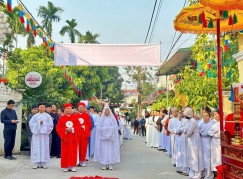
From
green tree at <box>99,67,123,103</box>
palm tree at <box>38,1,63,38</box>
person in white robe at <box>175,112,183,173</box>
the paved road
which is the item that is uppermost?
palm tree at <box>38,1,63,38</box>

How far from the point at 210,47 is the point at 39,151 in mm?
7887

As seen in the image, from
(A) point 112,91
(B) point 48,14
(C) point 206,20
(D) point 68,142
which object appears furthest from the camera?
(A) point 112,91

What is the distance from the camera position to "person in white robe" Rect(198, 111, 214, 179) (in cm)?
842

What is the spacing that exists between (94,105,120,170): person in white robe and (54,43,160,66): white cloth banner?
4.83ft

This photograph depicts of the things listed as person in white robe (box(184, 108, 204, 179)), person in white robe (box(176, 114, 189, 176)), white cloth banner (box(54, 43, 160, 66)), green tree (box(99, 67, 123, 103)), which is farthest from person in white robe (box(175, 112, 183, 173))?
green tree (box(99, 67, 123, 103))

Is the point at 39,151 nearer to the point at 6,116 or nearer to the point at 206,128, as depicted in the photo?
the point at 6,116

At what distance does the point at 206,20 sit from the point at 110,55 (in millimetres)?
4548

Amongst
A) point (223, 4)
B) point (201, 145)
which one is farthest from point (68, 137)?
point (223, 4)

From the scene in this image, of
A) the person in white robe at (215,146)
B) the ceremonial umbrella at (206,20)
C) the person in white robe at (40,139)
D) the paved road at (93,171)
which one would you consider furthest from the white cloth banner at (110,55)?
the ceremonial umbrella at (206,20)

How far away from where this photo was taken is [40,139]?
1029 cm

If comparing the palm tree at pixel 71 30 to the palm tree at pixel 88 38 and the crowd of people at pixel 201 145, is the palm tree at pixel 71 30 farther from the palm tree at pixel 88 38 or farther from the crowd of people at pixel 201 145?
the crowd of people at pixel 201 145

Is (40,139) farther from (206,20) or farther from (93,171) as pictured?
(206,20)

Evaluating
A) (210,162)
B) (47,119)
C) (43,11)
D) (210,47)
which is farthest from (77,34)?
(210,162)

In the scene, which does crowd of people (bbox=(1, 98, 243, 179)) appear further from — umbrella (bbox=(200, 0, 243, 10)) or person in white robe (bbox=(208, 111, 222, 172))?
umbrella (bbox=(200, 0, 243, 10))
